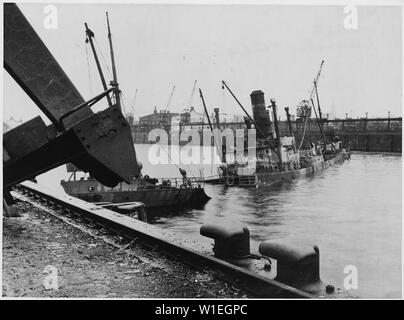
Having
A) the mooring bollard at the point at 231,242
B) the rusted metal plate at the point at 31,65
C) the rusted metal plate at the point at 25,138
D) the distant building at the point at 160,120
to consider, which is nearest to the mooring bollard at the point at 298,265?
the mooring bollard at the point at 231,242

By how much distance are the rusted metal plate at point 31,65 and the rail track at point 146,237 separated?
8.28ft

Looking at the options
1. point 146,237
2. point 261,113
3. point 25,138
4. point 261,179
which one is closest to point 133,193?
point 261,179

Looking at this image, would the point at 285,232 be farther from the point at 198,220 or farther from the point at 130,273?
the point at 130,273

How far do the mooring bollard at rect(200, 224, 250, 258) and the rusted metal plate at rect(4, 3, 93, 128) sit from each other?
257 cm

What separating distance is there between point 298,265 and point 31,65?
3692 mm

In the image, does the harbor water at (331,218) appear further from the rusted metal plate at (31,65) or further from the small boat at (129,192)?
the rusted metal plate at (31,65)

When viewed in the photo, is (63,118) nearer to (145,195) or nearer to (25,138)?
(25,138)

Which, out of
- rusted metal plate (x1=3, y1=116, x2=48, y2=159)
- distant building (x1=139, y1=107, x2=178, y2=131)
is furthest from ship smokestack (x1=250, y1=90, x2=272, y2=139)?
rusted metal plate (x1=3, y1=116, x2=48, y2=159)

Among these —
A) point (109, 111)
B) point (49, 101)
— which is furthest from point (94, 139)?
point (49, 101)

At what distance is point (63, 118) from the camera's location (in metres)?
4.61

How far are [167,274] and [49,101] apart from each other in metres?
2.57

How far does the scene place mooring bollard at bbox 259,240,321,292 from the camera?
4.64 metres

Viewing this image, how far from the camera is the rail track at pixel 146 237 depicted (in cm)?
Answer: 464

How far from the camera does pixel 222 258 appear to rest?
5.73m
